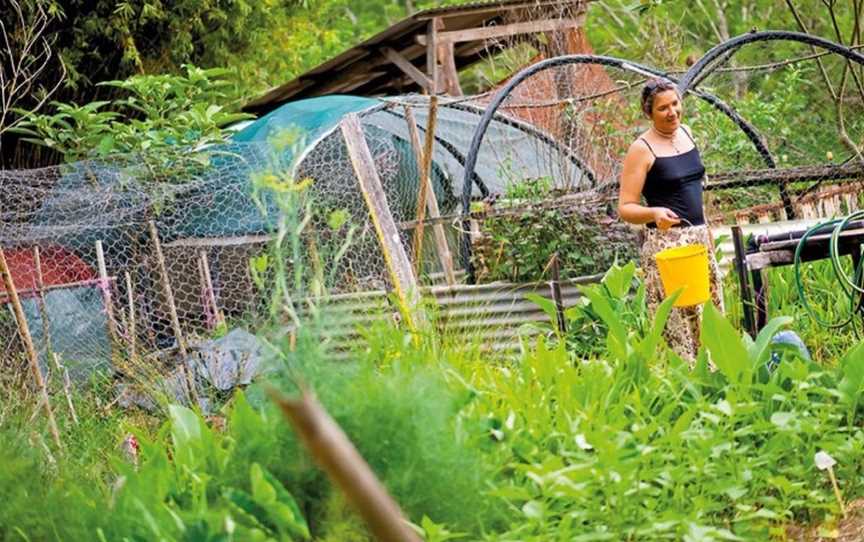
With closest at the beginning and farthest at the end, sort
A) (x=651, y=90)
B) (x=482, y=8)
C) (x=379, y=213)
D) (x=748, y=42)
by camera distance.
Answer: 1. (x=651, y=90)
2. (x=379, y=213)
3. (x=748, y=42)
4. (x=482, y=8)

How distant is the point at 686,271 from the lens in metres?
6.00

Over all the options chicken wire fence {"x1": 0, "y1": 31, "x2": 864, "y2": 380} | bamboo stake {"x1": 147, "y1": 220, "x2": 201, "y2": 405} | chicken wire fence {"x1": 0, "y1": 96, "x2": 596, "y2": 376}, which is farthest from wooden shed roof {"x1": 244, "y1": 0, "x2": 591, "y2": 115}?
bamboo stake {"x1": 147, "y1": 220, "x2": 201, "y2": 405}

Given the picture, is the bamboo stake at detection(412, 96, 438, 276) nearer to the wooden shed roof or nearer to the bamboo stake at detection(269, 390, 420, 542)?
the bamboo stake at detection(269, 390, 420, 542)

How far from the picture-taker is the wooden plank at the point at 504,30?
602 inches

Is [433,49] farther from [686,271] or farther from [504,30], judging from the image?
[686,271]

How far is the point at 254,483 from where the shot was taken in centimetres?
338

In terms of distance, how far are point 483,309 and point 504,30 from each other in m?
9.08

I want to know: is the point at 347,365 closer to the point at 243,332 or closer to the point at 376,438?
the point at 376,438

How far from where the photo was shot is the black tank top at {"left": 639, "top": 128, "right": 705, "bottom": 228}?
6.40m

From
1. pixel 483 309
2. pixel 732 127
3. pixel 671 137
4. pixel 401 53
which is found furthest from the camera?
pixel 401 53

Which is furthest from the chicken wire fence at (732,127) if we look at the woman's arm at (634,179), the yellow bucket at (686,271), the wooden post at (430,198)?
the yellow bucket at (686,271)

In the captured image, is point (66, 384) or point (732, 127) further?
point (732, 127)

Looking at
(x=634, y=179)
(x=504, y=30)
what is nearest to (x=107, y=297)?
(x=634, y=179)

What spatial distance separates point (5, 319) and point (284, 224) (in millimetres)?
4596
